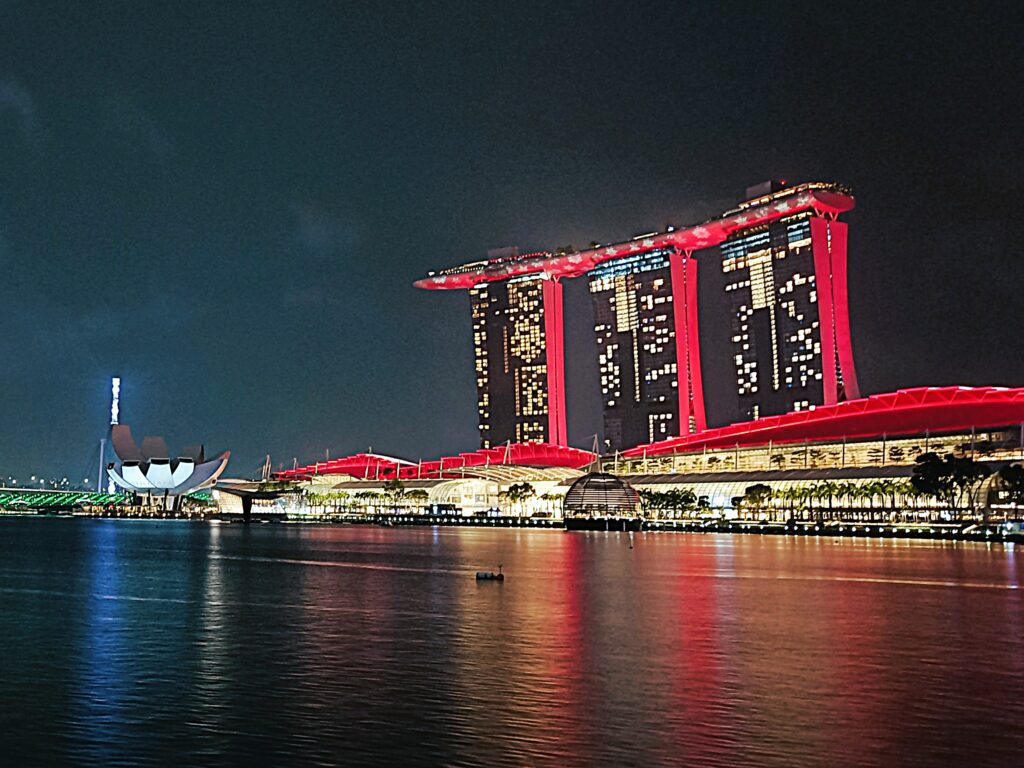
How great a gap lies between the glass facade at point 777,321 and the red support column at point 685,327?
916 centimetres

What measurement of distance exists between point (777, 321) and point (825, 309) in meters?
13.8

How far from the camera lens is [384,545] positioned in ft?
287

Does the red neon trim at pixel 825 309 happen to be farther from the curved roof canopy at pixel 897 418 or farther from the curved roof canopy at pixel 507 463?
the curved roof canopy at pixel 507 463

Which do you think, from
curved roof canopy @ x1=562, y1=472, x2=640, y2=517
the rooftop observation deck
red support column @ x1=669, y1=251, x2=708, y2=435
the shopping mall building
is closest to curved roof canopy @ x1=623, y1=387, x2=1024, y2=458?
the shopping mall building

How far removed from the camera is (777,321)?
174625mm

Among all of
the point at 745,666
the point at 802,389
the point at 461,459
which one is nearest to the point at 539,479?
the point at 461,459

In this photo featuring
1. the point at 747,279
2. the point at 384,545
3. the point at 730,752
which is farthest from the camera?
the point at 747,279

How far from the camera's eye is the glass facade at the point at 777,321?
550ft

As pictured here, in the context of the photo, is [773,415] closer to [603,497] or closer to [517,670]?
[603,497]

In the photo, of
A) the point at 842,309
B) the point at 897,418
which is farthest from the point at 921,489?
the point at 842,309

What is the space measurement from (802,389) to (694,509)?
4751 centimetres

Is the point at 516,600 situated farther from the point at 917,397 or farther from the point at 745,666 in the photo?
the point at 917,397

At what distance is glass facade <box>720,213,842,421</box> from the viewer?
167500 millimetres

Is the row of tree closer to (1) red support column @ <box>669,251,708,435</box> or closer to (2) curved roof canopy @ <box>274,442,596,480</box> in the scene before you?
(2) curved roof canopy @ <box>274,442,596,480</box>
